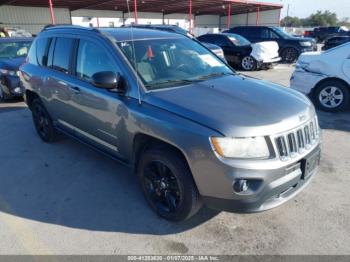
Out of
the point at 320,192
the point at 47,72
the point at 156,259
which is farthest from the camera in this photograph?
the point at 47,72

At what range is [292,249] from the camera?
9.32 ft

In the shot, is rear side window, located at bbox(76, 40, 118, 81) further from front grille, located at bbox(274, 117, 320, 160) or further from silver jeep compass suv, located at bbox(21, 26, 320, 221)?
front grille, located at bbox(274, 117, 320, 160)

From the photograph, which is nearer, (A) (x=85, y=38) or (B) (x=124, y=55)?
(B) (x=124, y=55)

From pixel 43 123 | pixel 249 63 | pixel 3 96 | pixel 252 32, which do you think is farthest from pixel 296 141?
pixel 252 32

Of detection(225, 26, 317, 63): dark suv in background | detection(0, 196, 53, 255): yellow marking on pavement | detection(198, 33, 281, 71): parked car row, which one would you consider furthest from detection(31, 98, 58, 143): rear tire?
detection(225, 26, 317, 63): dark suv in background

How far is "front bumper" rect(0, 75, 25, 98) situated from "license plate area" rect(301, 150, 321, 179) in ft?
24.2

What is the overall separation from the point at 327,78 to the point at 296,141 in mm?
4799

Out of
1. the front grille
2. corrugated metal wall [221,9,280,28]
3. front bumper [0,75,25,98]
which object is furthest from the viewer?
corrugated metal wall [221,9,280,28]

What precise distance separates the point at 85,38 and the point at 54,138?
2.22m

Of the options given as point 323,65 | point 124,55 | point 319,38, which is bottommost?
point 319,38

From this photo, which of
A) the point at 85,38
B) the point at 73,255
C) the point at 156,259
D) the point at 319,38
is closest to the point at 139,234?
the point at 156,259

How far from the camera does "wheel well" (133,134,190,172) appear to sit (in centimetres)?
299

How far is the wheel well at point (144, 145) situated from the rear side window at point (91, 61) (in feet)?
2.63

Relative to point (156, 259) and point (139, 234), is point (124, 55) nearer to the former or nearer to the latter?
point (139, 234)
